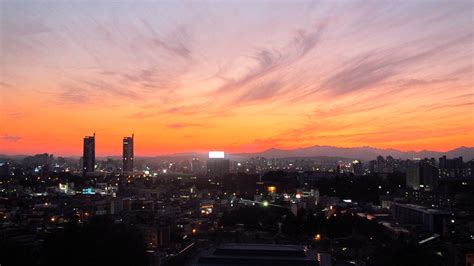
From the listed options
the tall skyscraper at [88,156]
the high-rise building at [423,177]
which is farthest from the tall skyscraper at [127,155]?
the high-rise building at [423,177]

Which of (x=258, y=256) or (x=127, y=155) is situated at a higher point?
(x=127, y=155)

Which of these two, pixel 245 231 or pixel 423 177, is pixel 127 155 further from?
pixel 245 231

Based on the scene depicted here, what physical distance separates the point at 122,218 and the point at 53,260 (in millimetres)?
6113

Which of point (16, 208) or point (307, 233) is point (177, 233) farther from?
point (16, 208)

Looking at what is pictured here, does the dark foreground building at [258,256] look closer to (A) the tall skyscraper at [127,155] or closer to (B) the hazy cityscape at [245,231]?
(B) the hazy cityscape at [245,231]

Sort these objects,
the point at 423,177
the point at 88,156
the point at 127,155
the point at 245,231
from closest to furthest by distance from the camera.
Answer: the point at 245,231, the point at 423,177, the point at 88,156, the point at 127,155

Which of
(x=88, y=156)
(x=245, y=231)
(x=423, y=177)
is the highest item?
(x=88, y=156)

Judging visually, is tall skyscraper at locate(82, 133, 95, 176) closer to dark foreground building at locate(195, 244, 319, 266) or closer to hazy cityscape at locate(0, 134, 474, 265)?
hazy cityscape at locate(0, 134, 474, 265)

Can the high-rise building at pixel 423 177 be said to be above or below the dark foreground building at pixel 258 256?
above

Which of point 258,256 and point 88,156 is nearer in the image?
point 258,256

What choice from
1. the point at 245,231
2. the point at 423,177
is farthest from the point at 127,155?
the point at 245,231

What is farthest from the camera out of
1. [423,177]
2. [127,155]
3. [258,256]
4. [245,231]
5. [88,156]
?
[127,155]

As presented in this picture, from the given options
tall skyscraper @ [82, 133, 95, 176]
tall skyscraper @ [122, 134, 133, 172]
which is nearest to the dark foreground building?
tall skyscraper @ [82, 133, 95, 176]

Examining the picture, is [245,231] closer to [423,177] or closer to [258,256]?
[258,256]
